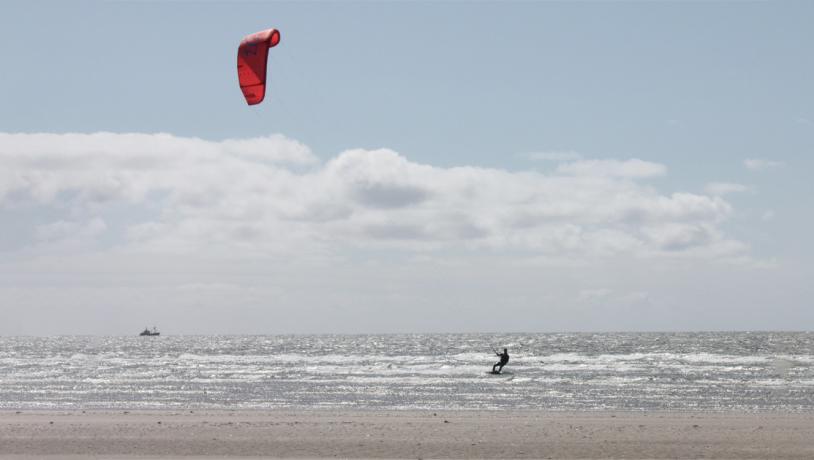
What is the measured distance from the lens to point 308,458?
1377cm

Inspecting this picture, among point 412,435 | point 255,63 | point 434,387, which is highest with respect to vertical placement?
point 255,63

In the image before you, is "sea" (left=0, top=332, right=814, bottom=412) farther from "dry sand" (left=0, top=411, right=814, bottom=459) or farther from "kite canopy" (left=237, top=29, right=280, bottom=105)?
"kite canopy" (left=237, top=29, right=280, bottom=105)

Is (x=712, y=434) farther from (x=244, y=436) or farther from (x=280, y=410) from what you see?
(x=280, y=410)

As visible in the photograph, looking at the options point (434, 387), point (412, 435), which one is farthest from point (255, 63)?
point (434, 387)

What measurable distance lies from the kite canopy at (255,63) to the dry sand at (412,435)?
5.98 meters

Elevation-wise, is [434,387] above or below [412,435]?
above

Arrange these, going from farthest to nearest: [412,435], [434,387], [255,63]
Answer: [434,387] → [255,63] → [412,435]

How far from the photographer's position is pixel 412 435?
15898 millimetres

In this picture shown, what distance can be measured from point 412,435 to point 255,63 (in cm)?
726

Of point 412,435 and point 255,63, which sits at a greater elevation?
point 255,63

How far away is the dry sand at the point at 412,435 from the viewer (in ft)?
46.6

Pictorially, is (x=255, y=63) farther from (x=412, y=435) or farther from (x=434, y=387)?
(x=434, y=387)

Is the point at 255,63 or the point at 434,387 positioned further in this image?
the point at 434,387

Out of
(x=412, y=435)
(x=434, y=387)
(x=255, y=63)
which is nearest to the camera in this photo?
(x=412, y=435)
